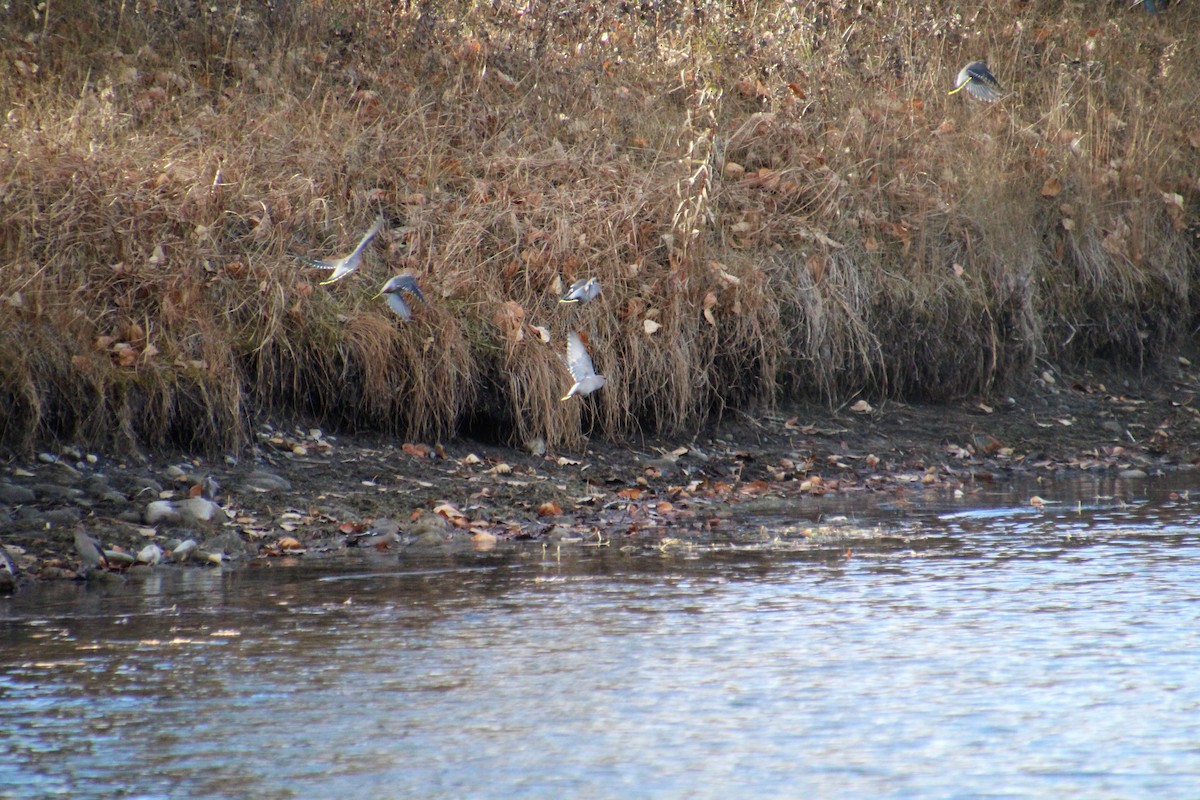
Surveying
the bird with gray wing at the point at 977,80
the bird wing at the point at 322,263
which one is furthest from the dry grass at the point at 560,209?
the bird with gray wing at the point at 977,80

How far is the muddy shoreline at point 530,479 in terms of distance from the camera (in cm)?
568

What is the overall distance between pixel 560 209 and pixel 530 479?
5.92 ft

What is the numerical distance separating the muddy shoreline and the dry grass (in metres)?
0.21

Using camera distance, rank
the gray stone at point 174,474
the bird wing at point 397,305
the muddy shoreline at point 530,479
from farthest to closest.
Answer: the bird wing at point 397,305 → the gray stone at point 174,474 → the muddy shoreline at point 530,479

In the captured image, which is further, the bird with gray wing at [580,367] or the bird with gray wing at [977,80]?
the bird with gray wing at [977,80]

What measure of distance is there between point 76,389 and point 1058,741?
185 inches

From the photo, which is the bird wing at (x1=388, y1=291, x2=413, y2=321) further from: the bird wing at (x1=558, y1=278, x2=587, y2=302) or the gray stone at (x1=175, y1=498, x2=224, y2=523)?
the gray stone at (x1=175, y1=498, x2=224, y2=523)

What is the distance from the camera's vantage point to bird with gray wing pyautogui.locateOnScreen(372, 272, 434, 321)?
6.77 meters

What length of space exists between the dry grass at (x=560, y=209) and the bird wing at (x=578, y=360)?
335 millimetres

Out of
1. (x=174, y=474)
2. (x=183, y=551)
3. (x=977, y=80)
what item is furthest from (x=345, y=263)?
(x=977, y=80)

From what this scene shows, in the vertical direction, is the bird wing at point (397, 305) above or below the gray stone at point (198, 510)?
above

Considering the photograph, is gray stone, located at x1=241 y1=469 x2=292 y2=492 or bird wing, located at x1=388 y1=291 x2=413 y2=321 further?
bird wing, located at x1=388 y1=291 x2=413 y2=321

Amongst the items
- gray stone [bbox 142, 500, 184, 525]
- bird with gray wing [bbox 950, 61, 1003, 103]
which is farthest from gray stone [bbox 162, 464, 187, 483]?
bird with gray wing [bbox 950, 61, 1003, 103]

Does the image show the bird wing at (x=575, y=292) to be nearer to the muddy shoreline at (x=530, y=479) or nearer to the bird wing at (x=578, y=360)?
the bird wing at (x=578, y=360)
